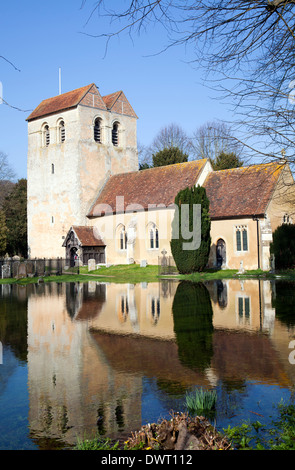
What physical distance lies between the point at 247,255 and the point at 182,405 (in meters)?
26.9

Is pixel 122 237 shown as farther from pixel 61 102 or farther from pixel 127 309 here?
pixel 127 309

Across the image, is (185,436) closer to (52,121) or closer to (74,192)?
(74,192)

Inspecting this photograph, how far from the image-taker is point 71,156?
4075 cm

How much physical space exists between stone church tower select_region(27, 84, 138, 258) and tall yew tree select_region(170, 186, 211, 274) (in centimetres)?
1287

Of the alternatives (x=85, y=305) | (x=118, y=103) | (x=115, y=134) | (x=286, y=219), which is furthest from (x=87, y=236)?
(x=85, y=305)

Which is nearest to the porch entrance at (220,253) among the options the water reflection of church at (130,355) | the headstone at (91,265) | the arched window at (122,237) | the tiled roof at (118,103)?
the arched window at (122,237)

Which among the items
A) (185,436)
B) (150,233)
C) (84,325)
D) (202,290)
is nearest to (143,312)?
(84,325)

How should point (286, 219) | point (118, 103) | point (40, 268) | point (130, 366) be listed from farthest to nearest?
1. point (118, 103)
2. point (286, 219)
3. point (40, 268)
4. point (130, 366)

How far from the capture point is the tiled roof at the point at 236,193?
31406mm

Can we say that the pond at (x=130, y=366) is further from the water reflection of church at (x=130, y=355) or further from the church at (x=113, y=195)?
the church at (x=113, y=195)

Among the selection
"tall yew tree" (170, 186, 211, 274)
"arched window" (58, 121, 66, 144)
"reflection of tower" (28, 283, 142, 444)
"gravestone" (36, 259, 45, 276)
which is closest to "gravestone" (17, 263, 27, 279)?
"gravestone" (36, 259, 45, 276)

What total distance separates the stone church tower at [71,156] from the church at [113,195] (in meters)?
0.09

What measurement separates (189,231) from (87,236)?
12201 millimetres

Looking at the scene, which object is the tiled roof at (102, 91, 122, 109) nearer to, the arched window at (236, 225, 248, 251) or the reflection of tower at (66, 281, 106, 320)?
the arched window at (236, 225, 248, 251)
